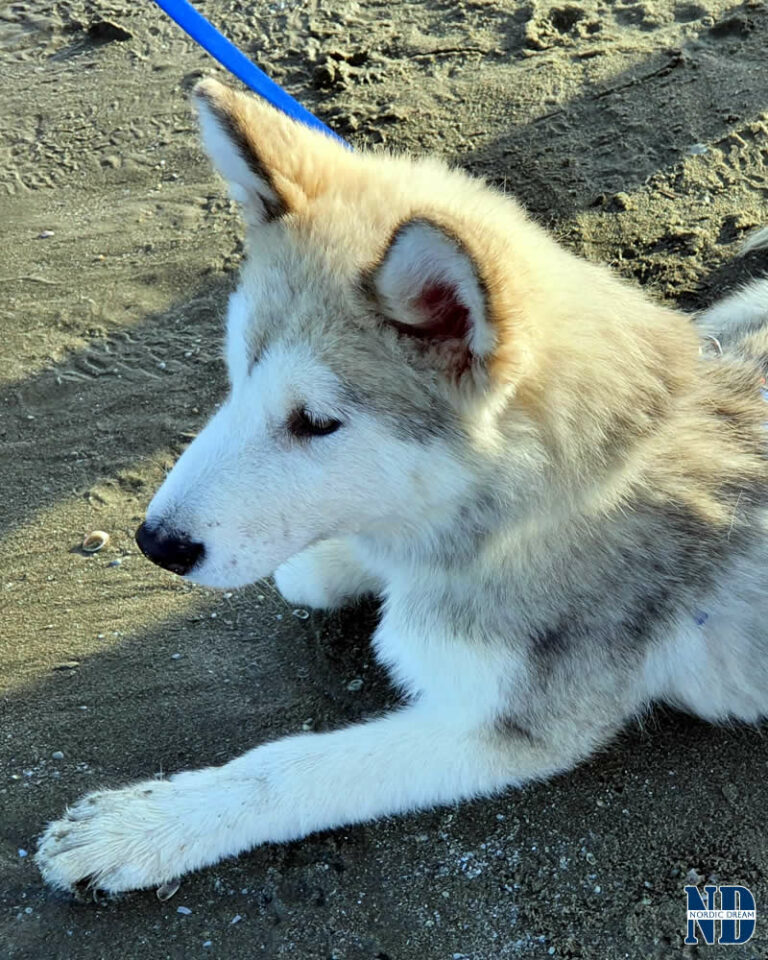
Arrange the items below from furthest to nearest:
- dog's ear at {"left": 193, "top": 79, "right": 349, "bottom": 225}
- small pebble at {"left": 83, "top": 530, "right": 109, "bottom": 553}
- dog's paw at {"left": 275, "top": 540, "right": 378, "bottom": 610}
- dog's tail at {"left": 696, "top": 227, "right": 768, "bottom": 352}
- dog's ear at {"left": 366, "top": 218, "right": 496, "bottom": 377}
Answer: small pebble at {"left": 83, "top": 530, "right": 109, "bottom": 553}, dog's tail at {"left": 696, "top": 227, "right": 768, "bottom": 352}, dog's paw at {"left": 275, "top": 540, "right": 378, "bottom": 610}, dog's ear at {"left": 193, "top": 79, "right": 349, "bottom": 225}, dog's ear at {"left": 366, "top": 218, "right": 496, "bottom": 377}

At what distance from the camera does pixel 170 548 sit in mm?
2027

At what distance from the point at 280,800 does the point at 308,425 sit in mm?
1053

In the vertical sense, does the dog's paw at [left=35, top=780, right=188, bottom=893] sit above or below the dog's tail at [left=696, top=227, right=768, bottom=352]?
below

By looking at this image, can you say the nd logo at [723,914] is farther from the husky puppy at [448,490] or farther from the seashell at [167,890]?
the seashell at [167,890]

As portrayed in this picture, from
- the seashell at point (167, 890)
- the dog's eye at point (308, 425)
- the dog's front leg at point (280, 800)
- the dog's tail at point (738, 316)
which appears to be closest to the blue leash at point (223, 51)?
the dog's tail at point (738, 316)

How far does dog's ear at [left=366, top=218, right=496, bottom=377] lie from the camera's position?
Result: 5.52 feet

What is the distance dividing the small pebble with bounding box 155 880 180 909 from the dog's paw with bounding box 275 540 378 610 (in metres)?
0.98

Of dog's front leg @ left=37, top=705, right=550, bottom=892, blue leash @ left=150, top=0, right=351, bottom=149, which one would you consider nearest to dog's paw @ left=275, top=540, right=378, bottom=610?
dog's front leg @ left=37, top=705, right=550, bottom=892

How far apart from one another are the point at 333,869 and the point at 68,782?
32.6 inches

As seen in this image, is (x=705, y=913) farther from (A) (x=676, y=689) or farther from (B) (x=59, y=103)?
(B) (x=59, y=103)

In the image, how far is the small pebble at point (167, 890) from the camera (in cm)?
246

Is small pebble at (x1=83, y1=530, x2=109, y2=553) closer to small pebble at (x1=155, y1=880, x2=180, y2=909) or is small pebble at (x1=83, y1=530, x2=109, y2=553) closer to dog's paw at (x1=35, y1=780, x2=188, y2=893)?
dog's paw at (x1=35, y1=780, x2=188, y2=893)

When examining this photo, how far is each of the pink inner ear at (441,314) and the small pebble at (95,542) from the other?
72.1 inches

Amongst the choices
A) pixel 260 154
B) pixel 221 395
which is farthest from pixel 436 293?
pixel 221 395
